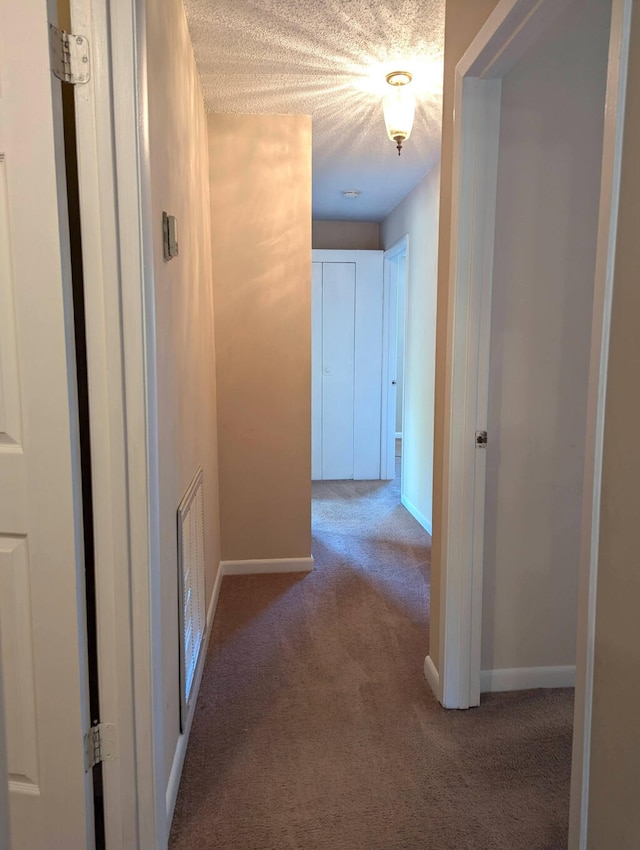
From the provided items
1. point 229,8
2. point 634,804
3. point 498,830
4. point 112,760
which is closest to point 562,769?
point 498,830

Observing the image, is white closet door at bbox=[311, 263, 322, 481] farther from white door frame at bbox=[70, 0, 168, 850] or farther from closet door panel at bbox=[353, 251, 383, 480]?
white door frame at bbox=[70, 0, 168, 850]

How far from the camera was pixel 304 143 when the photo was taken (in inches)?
115

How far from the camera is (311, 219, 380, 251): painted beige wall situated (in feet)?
18.4

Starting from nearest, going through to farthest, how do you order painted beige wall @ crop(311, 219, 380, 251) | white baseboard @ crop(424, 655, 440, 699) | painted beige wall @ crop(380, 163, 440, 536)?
1. white baseboard @ crop(424, 655, 440, 699)
2. painted beige wall @ crop(380, 163, 440, 536)
3. painted beige wall @ crop(311, 219, 380, 251)

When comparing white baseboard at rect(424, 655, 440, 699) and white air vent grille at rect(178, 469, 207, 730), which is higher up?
white air vent grille at rect(178, 469, 207, 730)

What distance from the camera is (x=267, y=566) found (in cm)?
322

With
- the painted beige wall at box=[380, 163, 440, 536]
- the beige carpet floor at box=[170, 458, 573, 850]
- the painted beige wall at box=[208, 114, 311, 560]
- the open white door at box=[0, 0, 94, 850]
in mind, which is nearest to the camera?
the open white door at box=[0, 0, 94, 850]

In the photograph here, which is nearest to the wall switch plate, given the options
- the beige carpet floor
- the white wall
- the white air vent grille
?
the white air vent grille

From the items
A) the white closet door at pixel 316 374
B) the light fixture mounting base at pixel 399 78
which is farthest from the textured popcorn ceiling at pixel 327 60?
the white closet door at pixel 316 374

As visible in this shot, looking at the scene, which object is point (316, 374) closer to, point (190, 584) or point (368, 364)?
point (368, 364)

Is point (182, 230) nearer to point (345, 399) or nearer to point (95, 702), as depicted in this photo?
point (95, 702)

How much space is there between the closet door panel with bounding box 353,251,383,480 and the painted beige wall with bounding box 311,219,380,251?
653mm

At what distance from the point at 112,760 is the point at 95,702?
5.4 inches

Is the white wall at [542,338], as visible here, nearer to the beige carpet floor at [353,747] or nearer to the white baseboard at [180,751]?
the beige carpet floor at [353,747]
